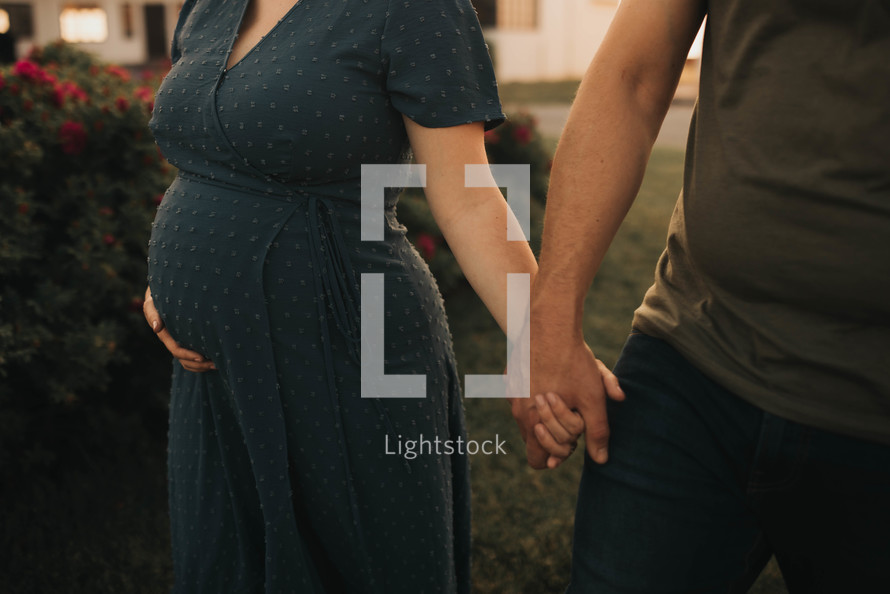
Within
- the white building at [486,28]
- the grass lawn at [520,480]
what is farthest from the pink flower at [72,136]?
the white building at [486,28]

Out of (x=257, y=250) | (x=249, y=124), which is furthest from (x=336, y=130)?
(x=257, y=250)

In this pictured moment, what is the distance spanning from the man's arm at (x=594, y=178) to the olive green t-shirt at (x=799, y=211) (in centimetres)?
11

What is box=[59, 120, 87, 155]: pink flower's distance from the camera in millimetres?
3344

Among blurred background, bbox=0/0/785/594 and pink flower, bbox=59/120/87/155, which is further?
pink flower, bbox=59/120/87/155

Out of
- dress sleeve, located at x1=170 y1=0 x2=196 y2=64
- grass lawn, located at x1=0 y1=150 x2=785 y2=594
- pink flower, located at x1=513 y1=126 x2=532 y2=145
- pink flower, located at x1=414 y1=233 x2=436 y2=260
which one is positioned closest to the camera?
dress sleeve, located at x1=170 y1=0 x2=196 y2=64

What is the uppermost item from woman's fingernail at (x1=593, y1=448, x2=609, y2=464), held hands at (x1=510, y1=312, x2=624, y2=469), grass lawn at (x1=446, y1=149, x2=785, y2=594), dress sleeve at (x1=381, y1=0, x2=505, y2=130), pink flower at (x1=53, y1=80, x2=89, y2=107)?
dress sleeve at (x1=381, y1=0, x2=505, y2=130)

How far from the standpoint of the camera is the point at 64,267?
10.8ft

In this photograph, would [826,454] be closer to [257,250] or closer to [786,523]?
[786,523]

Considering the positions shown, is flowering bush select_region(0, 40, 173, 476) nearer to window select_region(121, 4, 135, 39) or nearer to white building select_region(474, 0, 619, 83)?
white building select_region(474, 0, 619, 83)

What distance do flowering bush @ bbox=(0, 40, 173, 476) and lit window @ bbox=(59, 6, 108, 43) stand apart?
24.5m

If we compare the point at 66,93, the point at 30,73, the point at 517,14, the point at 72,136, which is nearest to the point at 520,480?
the point at 72,136

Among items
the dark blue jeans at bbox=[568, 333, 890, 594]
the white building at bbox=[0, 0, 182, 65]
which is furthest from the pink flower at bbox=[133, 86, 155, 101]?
the white building at bbox=[0, 0, 182, 65]

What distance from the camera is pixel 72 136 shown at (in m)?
3.36

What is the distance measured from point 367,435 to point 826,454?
0.90 meters
